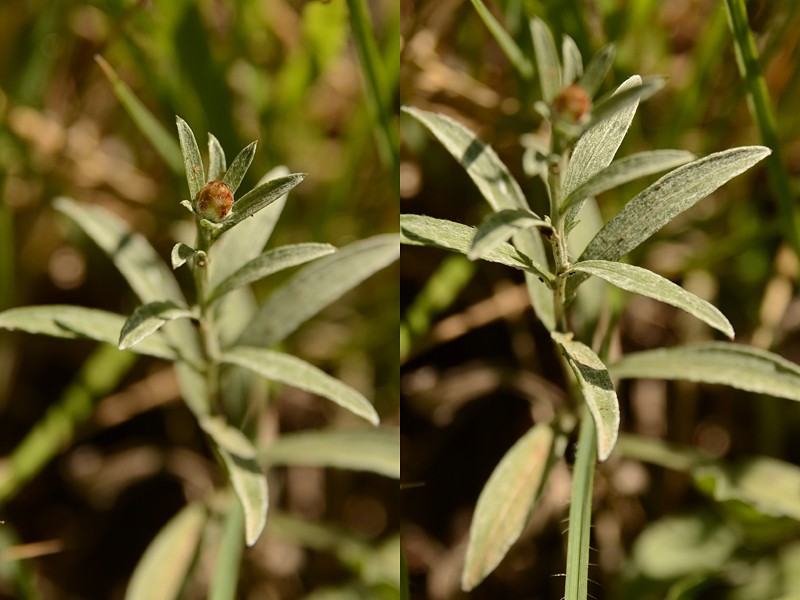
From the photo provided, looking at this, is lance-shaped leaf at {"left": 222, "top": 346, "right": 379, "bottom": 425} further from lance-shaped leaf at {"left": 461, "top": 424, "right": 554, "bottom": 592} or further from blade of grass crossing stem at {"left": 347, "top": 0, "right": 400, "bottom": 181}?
blade of grass crossing stem at {"left": 347, "top": 0, "right": 400, "bottom": 181}

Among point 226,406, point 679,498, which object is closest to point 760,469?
point 679,498

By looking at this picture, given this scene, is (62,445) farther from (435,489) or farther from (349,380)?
(435,489)

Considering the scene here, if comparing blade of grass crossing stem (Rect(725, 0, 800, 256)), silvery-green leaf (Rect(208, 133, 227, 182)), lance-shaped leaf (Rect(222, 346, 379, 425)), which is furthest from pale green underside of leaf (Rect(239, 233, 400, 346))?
blade of grass crossing stem (Rect(725, 0, 800, 256))

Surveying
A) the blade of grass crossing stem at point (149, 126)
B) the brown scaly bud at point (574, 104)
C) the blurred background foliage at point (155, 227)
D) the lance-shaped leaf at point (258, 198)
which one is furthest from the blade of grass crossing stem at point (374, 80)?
the brown scaly bud at point (574, 104)

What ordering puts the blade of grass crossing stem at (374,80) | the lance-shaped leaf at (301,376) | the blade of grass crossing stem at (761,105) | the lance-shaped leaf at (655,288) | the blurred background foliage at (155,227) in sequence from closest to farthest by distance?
the lance-shaped leaf at (655,288) < the lance-shaped leaf at (301,376) < the blade of grass crossing stem at (761,105) < the blade of grass crossing stem at (374,80) < the blurred background foliage at (155,227)

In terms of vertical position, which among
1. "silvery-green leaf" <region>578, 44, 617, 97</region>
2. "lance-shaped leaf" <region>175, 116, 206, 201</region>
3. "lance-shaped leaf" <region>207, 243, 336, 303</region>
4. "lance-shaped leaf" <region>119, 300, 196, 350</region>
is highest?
"silvery-green leaf" <region>578, 44, 617, 97</region>

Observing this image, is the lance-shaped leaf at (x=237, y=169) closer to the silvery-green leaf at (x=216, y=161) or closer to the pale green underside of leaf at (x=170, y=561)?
the silvery-green leaf at (x=216, y=161)
